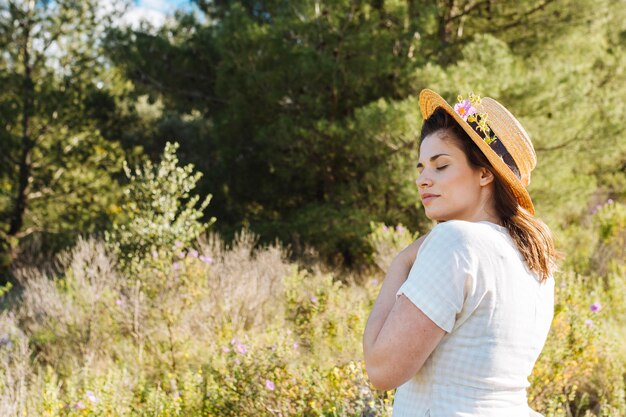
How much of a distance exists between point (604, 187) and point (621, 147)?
2.95 metres

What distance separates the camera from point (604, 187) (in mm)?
10453

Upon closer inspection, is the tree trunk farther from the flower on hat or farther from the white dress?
the white dress

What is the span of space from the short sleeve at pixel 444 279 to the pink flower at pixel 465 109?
1.35 ft

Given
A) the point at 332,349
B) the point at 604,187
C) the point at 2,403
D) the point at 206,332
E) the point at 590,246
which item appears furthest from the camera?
the point at 604,187

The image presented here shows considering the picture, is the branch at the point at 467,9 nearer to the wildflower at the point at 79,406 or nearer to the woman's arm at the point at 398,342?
the wildflower at the point at 79,406

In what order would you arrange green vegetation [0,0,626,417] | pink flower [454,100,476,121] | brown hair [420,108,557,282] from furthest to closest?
green vegetation [0,0,626,417] → pink flower [454,100,476,121] → brown hair [420,108,557,282]

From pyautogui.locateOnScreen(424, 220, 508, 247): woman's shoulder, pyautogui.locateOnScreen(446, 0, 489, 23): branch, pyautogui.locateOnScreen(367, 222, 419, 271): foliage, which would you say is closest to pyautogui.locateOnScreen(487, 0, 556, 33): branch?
pyautogui.locateOnScreen(446, 0, 489, 23): branch

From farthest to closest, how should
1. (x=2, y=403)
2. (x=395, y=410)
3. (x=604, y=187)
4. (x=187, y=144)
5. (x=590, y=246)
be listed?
(x=187, y=144) < (x=604, y=187) < (x=590, y=246) < (x=2, y=403) < (x=395, y=410)

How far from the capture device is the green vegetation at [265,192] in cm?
357

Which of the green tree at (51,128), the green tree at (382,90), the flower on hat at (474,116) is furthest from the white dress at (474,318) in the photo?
the green tree at (51,128)

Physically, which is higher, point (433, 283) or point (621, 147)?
point (621, 147)

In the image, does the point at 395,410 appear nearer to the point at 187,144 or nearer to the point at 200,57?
the point at 200,57

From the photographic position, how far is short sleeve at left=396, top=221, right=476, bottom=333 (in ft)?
3.76

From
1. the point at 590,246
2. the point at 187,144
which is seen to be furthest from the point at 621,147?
the point at 187,144
